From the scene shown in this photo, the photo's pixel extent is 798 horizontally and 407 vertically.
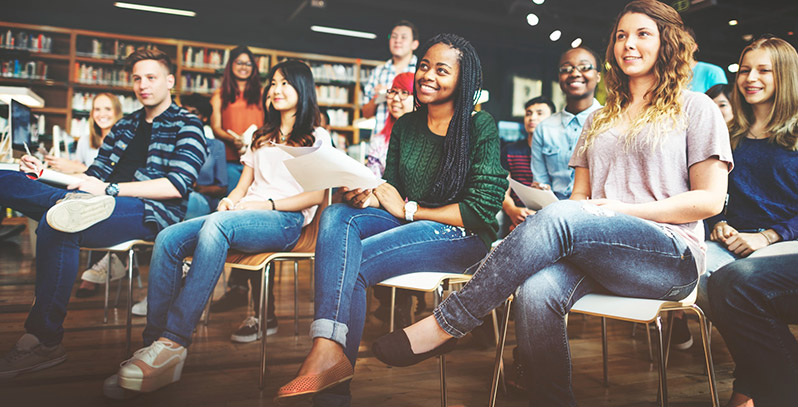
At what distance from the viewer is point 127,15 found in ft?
Result: 24.3

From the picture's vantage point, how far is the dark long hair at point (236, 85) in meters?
3.43

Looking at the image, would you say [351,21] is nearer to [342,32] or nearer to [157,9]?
[342,32]

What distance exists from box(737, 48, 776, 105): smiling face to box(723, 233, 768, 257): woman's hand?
0.48 meters

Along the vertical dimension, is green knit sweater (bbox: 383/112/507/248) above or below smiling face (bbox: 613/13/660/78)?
below

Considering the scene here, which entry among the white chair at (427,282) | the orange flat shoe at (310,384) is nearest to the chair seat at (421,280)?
the white chair at (427,282)

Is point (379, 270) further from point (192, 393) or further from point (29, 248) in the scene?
point (29, 248)

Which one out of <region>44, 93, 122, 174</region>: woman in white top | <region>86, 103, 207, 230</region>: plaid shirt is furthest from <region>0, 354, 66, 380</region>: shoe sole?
<region>44, 93, 122, 174</region>: woman in white top

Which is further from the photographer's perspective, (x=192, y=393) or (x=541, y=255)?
(x=192, y=393)

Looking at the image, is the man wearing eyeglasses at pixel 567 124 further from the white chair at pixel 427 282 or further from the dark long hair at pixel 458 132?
the white chair at pixel 427 282

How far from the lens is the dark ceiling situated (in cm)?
709

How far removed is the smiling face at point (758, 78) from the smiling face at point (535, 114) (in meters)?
1.60

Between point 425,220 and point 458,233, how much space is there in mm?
107

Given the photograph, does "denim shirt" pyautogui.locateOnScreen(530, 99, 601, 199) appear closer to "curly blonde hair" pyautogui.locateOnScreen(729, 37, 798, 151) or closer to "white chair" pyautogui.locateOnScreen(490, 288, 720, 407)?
"curly blonde hair" pyautogui.locateOnScreen(729, 37, 798, 151)

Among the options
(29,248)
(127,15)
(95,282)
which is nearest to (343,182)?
(95,282)
